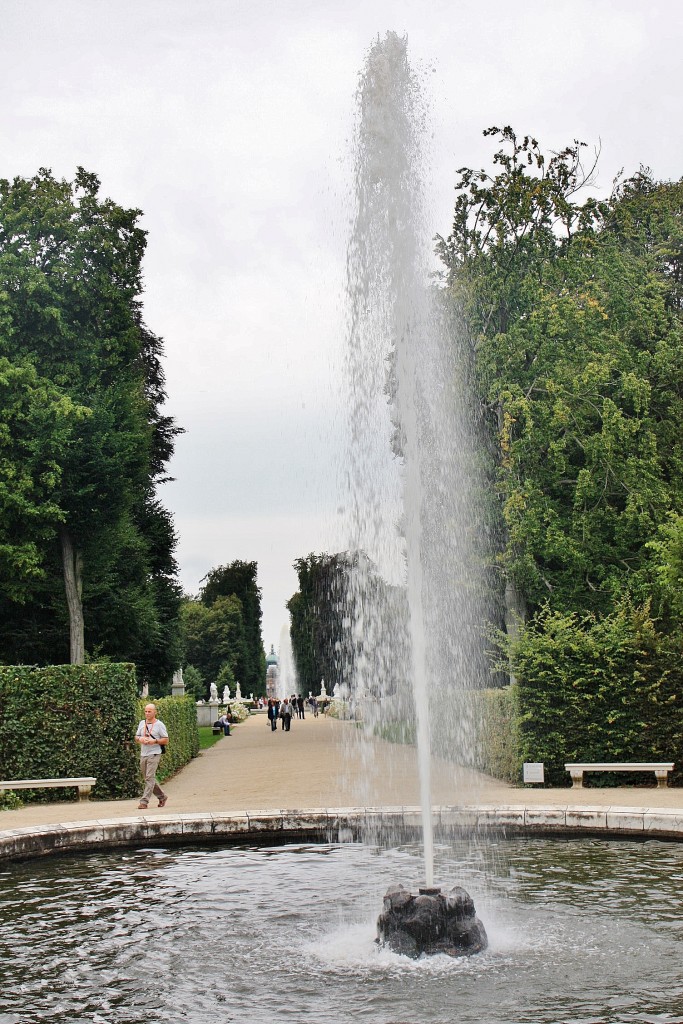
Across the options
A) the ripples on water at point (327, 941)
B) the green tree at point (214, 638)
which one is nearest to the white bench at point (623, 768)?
the ripples on water at point (327, 941)

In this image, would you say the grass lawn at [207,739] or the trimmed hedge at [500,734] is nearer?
the trimmed hedge at [500,734]

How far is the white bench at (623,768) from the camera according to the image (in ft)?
56.1

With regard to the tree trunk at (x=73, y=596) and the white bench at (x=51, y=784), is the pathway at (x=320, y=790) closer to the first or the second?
the white bench at (x=51, y=784)

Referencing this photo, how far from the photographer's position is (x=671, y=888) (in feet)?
31.0

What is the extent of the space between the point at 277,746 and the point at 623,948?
2599 centimetres

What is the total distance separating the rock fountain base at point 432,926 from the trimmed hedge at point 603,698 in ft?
34.9

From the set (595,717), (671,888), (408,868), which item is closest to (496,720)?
(595,717)

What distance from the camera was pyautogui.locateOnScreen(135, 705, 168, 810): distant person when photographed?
52.5 ft

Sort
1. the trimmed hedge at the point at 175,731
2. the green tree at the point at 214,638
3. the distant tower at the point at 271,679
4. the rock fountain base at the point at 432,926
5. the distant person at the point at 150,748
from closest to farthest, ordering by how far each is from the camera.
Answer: the rock fountain base at the point at 432,926
the distant person at the point at 150,748
the trimmed hedge at the point at 175,731
the green tree at the point at 214,638
the distant tower at the point at 271,679

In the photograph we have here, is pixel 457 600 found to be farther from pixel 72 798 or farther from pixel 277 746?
pixel 72 798

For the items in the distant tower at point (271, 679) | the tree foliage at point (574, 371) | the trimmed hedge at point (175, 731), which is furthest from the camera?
the distant tower at point (271, 679)

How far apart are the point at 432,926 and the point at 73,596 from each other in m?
25.4

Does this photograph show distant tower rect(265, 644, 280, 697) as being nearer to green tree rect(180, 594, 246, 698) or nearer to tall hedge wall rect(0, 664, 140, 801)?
green tree rect(180, 594, 246, 698)

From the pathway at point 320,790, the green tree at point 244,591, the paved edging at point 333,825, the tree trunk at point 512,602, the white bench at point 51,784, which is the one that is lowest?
the pathway at point 320,790
